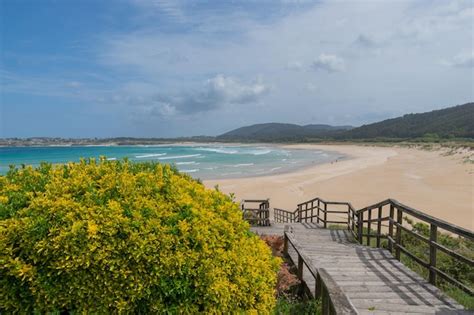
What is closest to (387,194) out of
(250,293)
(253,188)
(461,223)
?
(461,223)

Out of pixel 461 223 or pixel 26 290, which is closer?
pixel 26 290

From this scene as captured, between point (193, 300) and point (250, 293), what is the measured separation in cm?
57

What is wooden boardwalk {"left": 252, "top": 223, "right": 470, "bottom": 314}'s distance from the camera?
457cm

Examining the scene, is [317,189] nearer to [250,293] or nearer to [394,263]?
[394,263]

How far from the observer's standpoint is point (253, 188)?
28047 mm

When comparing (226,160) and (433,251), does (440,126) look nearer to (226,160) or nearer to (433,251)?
(226,160)

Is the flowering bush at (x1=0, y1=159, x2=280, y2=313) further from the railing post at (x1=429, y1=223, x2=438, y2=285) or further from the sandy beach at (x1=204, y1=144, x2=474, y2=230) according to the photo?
the sandy beach at (x1=204, y1=144, x2=474, y2=230)

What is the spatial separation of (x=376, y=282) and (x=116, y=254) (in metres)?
4.56

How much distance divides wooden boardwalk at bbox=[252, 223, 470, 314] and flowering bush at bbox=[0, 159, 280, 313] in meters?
1.50

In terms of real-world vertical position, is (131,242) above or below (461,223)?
above

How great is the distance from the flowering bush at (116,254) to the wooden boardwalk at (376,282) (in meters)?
1.50

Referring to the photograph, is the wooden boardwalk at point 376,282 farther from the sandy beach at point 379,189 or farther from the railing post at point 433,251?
the sandy beach at point 379,189

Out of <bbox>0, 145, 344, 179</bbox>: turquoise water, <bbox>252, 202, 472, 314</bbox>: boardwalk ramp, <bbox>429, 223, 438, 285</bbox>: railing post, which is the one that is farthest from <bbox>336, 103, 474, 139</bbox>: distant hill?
<bbox>429, 223, 438, 285</bbox>: railing post

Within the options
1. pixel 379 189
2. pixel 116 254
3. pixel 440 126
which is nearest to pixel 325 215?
pixel 116 254
